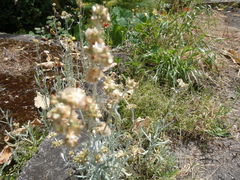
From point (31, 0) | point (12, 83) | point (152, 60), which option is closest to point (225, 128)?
point (152, 60)

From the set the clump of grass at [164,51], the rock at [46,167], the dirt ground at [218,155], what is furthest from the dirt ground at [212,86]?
the rock at [46,167]

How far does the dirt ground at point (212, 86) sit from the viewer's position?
1680mm

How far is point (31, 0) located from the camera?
11.9 ft

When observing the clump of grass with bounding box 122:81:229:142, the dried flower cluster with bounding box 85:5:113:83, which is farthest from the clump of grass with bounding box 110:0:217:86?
the dried flower cluster with bounding box 85:5:113:83

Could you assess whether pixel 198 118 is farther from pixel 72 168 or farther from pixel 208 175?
pixel 72 168

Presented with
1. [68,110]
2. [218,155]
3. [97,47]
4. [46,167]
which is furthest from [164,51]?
[68,110]

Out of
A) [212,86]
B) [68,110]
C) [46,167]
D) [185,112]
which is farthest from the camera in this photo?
[212,86]

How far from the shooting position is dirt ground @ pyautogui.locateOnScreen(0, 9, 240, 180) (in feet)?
5.51

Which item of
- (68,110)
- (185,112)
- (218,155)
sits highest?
(68,110)

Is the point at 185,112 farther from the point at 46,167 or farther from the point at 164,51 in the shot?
the point at 46,167

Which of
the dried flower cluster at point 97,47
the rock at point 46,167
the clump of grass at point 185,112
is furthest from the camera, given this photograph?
the clump of grass at point 185,112

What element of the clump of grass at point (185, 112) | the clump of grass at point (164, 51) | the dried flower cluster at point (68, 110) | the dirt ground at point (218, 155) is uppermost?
the dried flower cluster at point (68, 110)

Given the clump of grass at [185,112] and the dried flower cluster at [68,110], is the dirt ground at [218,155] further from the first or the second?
the dried flower cluster at [68,110]

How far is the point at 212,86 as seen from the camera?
2.55 metres
